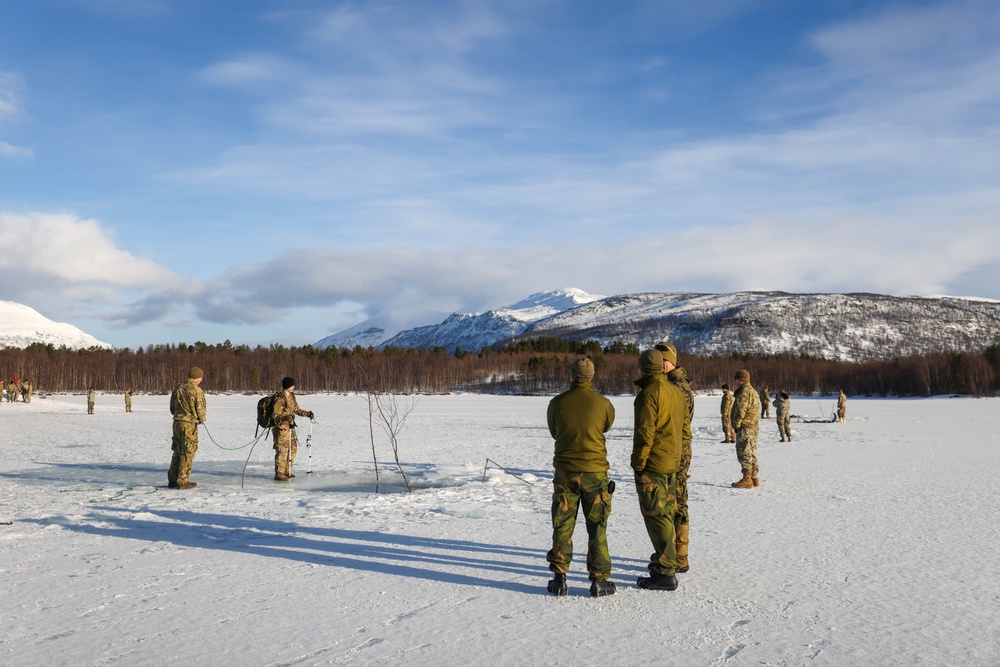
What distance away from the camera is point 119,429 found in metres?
25.9

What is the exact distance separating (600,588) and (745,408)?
7058 millimetres

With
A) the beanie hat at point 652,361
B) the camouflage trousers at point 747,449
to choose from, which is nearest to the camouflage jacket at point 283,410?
the camouflage trousers at point 747,449

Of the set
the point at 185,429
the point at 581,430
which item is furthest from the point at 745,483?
the point at 185,429

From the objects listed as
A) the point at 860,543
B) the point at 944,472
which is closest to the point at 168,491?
the point at 860,543

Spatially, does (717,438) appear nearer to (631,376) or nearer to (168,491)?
(168,491)

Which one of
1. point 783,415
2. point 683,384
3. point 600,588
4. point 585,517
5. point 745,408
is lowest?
point 600,588

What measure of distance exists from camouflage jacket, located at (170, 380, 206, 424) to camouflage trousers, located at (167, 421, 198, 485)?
0.12 m

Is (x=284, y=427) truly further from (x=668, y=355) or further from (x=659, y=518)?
(x=659, y=518)

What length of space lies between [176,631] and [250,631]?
520mm

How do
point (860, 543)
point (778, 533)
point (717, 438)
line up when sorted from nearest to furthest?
point (860, 543)
point (778, 533)
point (717, 438)

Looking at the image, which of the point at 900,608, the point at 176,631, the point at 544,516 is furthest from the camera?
the point at 544,516

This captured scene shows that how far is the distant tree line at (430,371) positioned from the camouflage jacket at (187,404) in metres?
79.6

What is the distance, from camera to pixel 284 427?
13.4 meters

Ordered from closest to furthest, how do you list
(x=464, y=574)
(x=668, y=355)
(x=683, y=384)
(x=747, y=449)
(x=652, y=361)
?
(x=652, y=361) < (x=464, y=574) < (x=668, y=355) < (x=683, y=384) < (x=747, y=449)
